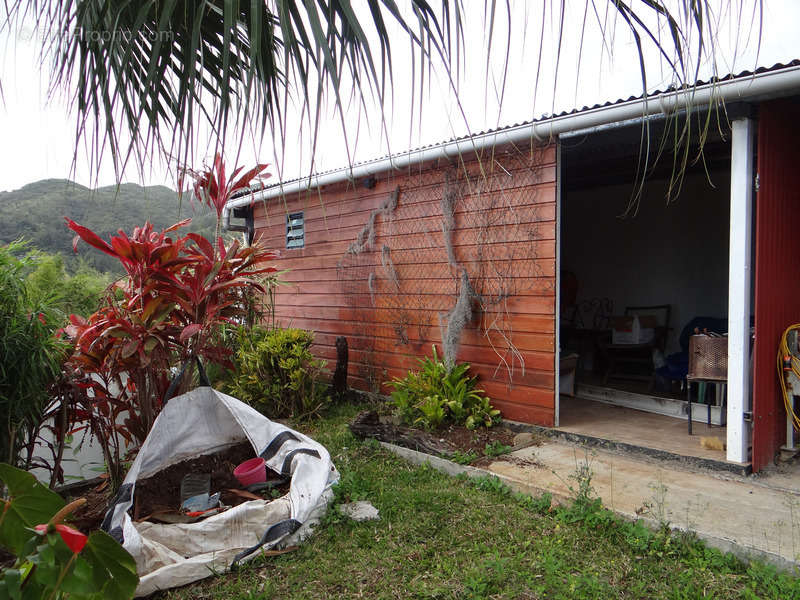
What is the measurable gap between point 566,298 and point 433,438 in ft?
13.6

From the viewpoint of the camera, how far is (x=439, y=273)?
5379 millimetres

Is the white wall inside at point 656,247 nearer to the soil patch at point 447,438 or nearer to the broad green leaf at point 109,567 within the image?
the soil patch at point 447,438

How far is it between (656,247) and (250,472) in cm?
582

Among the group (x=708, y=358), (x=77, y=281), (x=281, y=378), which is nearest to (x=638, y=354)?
(x=708, y=358)

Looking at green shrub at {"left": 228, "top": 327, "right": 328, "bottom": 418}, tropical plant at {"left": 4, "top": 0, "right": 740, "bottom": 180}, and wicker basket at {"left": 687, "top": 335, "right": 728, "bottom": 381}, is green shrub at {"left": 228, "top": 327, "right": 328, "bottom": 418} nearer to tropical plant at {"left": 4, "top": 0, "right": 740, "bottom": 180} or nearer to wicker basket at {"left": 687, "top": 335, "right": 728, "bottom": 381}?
wicker basket at {"left": 687, "top": 335, "right": 728, "bottom": 381}

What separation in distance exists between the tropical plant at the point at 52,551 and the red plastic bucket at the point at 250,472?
7.70 feet

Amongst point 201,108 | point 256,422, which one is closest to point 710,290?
point 256,422

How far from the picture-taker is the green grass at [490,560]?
2392 mm

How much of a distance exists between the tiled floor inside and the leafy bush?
2.36 ft

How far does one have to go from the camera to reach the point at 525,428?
468 cm

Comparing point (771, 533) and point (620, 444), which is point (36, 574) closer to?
point (771, 533)

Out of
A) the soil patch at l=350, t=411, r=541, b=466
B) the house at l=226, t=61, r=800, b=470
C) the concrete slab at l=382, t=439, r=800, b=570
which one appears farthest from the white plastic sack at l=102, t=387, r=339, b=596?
the house at l=226, t=61, r=800, b=470

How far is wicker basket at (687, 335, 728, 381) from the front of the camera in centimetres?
409

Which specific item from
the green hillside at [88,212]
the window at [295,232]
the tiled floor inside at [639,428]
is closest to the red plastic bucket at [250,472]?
the green hillside at [88,212]
